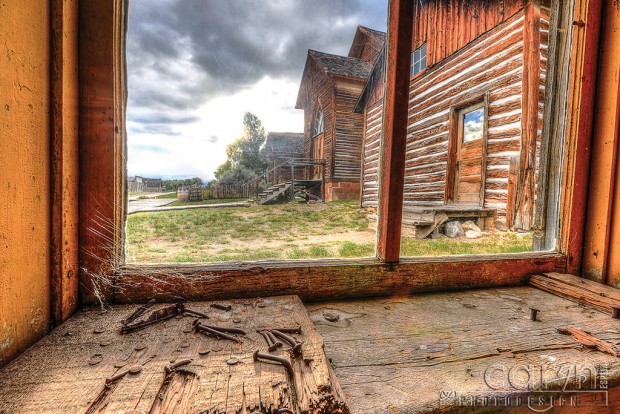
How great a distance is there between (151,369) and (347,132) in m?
14.0

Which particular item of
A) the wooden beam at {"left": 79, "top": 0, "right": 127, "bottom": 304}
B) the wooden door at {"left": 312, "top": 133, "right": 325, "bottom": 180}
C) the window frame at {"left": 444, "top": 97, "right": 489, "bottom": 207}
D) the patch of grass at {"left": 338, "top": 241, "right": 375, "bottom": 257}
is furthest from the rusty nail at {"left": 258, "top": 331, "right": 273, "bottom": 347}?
the wooden door at {"left": 312, "top": 133, "right": 325, "bottom": 180}

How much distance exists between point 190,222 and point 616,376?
732 cm

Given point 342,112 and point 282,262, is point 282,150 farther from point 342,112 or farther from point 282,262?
point 282,262

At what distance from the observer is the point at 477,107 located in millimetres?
6020

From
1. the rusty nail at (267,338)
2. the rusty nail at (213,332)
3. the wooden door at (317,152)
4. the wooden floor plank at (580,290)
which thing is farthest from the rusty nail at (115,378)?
the wooden door at (317,152)

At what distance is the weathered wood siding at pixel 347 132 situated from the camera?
1345 cm

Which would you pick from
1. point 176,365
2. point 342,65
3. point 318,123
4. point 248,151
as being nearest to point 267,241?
point 176,365

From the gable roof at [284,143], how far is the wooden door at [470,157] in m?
14.6

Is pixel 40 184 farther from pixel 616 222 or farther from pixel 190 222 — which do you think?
pixel 190 222

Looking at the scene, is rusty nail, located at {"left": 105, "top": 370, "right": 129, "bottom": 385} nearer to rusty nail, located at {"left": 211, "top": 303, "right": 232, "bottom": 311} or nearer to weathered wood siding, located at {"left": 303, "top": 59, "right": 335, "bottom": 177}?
rusty nail, located at {"left": 211, "top": 303, "right": 232, "bottom": 311}

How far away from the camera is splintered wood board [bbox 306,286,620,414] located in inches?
28.3

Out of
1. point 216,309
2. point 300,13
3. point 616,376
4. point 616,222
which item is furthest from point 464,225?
point 216,309

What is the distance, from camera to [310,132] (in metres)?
16.4

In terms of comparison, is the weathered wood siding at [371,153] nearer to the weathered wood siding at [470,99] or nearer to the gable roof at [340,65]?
the weathered wood siding at [470,99]
